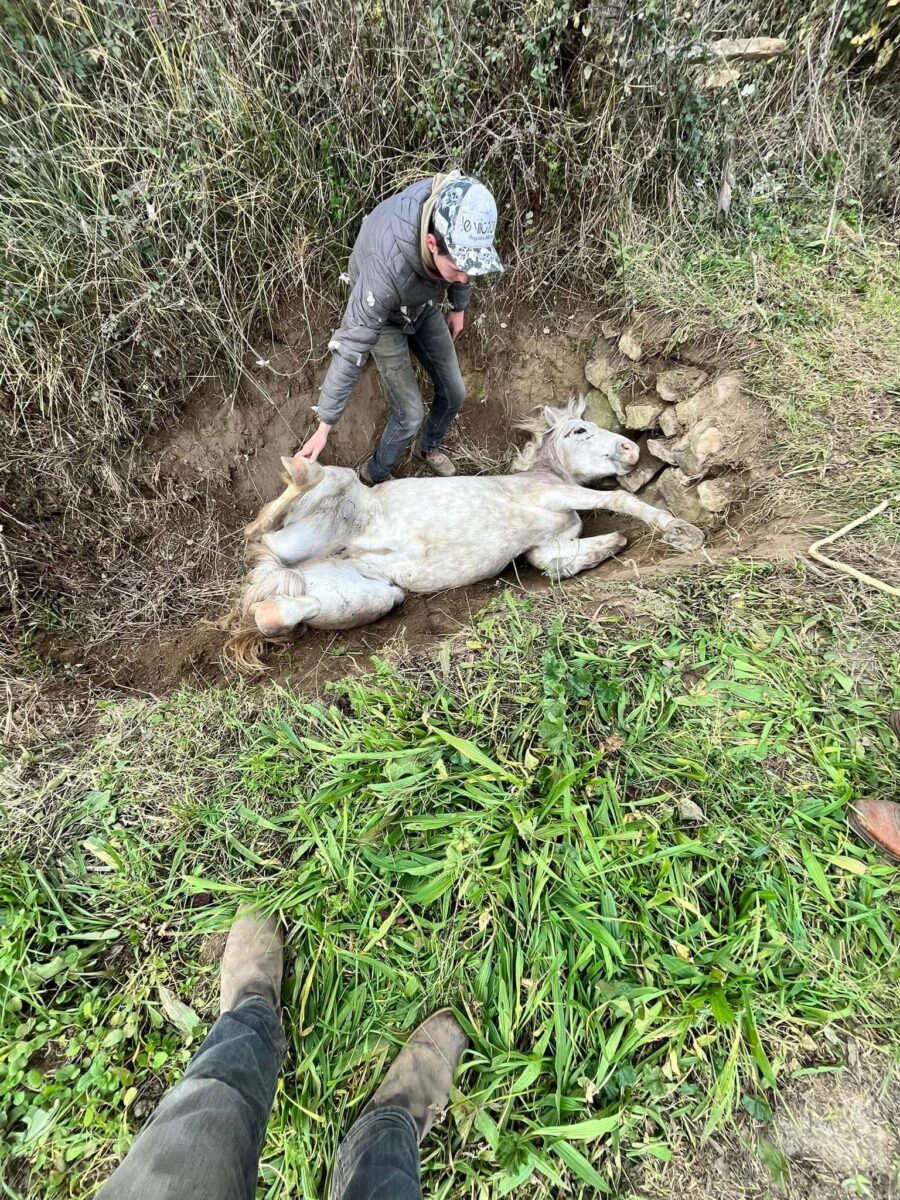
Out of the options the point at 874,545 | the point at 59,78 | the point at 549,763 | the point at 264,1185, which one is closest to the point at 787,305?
the point at 874,545

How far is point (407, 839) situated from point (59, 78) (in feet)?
14.2

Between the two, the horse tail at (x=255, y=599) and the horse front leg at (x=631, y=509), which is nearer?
the horse tail at (x=255, y=599)

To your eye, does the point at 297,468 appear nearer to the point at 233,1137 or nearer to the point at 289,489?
the point at 289,489

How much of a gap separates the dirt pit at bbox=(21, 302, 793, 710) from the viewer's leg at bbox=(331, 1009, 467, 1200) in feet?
5.93

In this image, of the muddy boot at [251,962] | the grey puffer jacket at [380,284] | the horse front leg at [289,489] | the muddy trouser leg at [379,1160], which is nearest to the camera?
the muddy trouser leg at [379,1160]

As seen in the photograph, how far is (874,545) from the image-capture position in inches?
113

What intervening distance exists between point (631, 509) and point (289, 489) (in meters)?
2.26

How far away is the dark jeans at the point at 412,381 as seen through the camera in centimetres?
334

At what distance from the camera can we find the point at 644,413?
4.01 m

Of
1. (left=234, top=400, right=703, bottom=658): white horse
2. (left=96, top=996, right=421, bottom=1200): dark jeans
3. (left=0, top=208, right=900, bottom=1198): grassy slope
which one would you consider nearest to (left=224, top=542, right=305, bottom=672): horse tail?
(left=234, top=400, right=703, bottom=658): white horse

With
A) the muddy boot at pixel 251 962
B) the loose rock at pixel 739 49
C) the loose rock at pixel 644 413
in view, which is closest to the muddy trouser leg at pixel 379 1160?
the muddy boot at pixel 251 962

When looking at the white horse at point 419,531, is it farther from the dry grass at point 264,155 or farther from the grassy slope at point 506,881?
the dry grass at point 264,155

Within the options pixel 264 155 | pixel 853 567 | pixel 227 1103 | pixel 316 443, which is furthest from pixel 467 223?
pixel 227 1103

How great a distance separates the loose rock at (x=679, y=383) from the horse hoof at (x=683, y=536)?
94 cm
